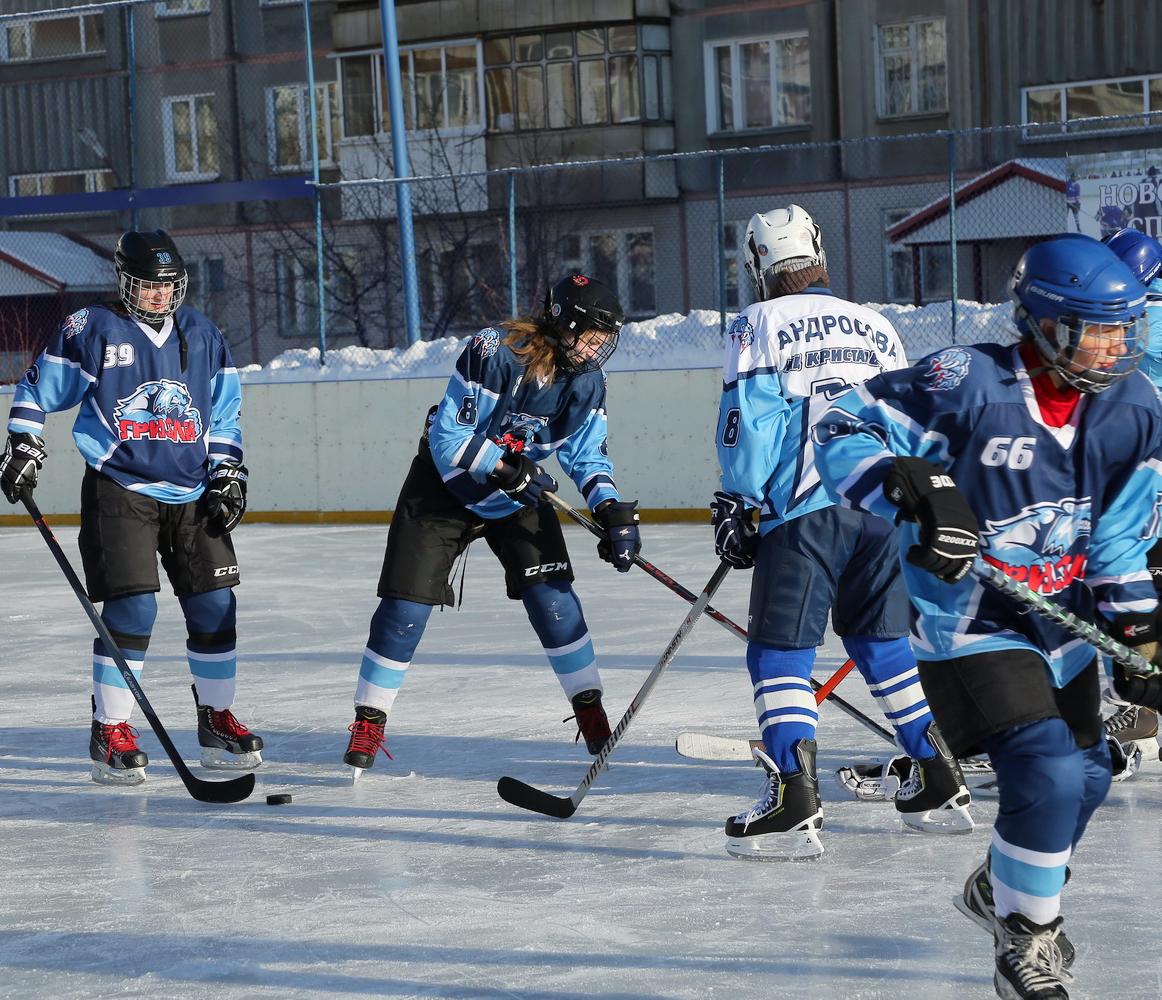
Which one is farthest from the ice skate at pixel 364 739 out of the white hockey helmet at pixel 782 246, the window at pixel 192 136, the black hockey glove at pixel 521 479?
the window at pixel 192 136

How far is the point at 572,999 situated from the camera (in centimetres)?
259

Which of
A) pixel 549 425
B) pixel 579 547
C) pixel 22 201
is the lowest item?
pixel 579 547

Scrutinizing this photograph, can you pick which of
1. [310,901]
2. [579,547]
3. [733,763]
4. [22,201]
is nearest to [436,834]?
[310,901]

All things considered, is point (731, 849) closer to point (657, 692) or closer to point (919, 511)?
point (919, 511)

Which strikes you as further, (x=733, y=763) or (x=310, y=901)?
(x=733, y=763)

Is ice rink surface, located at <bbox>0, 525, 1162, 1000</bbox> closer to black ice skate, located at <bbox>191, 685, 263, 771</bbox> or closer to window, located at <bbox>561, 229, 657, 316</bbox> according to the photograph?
black ice skate, located at <bbox>191, 685, 263, 771</bbox>

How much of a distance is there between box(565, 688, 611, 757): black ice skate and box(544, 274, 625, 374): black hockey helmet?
0.75 m

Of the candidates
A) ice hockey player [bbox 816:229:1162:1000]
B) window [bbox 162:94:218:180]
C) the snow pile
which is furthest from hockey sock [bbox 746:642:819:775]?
window [bbox 162:94:218:180]

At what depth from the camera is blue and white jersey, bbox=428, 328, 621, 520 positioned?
3.96 meters

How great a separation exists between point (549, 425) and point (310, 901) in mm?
1348

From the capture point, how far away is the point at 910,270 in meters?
12.0

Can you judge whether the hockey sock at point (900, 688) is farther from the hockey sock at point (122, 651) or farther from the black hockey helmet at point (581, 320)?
the hockey sock at point (122, 651)

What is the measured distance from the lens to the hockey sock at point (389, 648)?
4.13m

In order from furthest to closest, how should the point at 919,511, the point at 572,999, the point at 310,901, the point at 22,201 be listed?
the point at 22,201 → the point at 310,901 → the point at 572,999 → the point at 919,511
